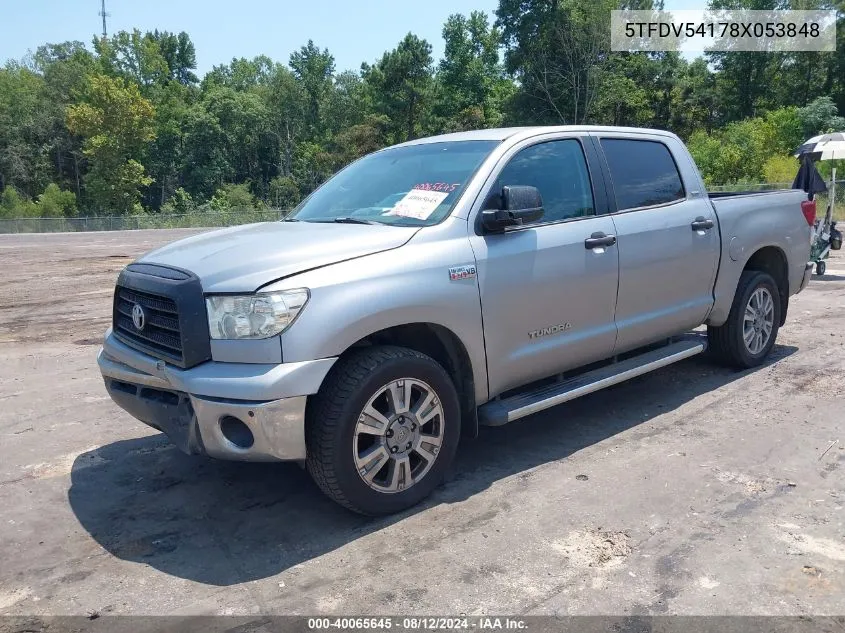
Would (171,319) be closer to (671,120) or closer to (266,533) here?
(266,533)

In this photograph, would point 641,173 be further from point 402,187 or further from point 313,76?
point 313,76

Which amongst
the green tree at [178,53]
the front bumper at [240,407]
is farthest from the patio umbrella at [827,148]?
the green tree at [178,53]

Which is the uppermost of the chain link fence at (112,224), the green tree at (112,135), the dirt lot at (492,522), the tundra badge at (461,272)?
the green tree at (112,135)

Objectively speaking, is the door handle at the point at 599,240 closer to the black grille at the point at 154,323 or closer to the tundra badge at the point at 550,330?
the tundra badge at the point at 550,330

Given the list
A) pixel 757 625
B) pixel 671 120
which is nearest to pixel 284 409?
pixel 757 625

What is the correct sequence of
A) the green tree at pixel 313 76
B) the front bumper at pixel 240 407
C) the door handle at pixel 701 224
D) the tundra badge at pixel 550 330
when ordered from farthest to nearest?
the green tree at pixel 313 76 → the door handle at pixel 701 224 → the tundra badge at pixel 550 330 → the front bumper at pixel 240 407

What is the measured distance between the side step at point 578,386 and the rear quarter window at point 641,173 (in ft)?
3.63

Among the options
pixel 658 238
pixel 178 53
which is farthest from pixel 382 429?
pixel 178 53

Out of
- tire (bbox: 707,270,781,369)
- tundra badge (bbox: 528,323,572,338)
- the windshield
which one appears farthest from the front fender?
tire (bbox: 707,270,781,369)

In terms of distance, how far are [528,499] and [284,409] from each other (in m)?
1.47

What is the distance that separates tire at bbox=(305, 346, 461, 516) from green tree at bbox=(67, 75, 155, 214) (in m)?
71.0

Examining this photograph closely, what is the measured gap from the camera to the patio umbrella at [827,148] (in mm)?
12141

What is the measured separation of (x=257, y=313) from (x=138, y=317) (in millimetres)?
896

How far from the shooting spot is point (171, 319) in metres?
3.60
